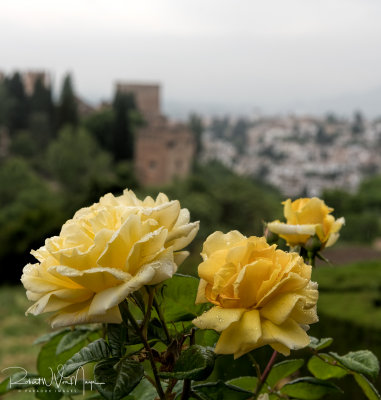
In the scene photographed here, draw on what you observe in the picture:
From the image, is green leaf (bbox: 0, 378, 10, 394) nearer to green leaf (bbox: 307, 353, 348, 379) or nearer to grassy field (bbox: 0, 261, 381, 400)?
green leaf (bbox: 307, 353, 348, 379)

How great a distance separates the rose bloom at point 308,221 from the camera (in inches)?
18.4

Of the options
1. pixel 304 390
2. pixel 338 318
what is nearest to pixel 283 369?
pixel 304 390

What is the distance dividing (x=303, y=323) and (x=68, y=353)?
266mm

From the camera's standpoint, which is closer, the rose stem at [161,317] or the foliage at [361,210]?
the rose stem at [161,317]

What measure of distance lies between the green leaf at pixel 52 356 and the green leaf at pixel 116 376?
0.18m

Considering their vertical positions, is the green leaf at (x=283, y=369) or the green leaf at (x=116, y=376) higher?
the green leaf at (x=116, y=376)

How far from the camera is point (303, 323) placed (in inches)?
13.1

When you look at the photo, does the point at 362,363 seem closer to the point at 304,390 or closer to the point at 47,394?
the point at 304,390

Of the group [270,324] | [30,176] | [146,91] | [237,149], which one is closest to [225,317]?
[270,324]

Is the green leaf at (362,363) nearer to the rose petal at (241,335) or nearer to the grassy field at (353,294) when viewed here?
the rose petal at (241,335)

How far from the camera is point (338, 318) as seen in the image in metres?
2.50

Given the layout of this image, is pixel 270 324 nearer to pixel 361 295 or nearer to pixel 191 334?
pixel 191 334

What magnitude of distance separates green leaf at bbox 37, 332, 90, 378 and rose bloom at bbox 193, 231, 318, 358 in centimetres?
22

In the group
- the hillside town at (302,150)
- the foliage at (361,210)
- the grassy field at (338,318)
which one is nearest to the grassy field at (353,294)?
the grassy field at (338,318)
